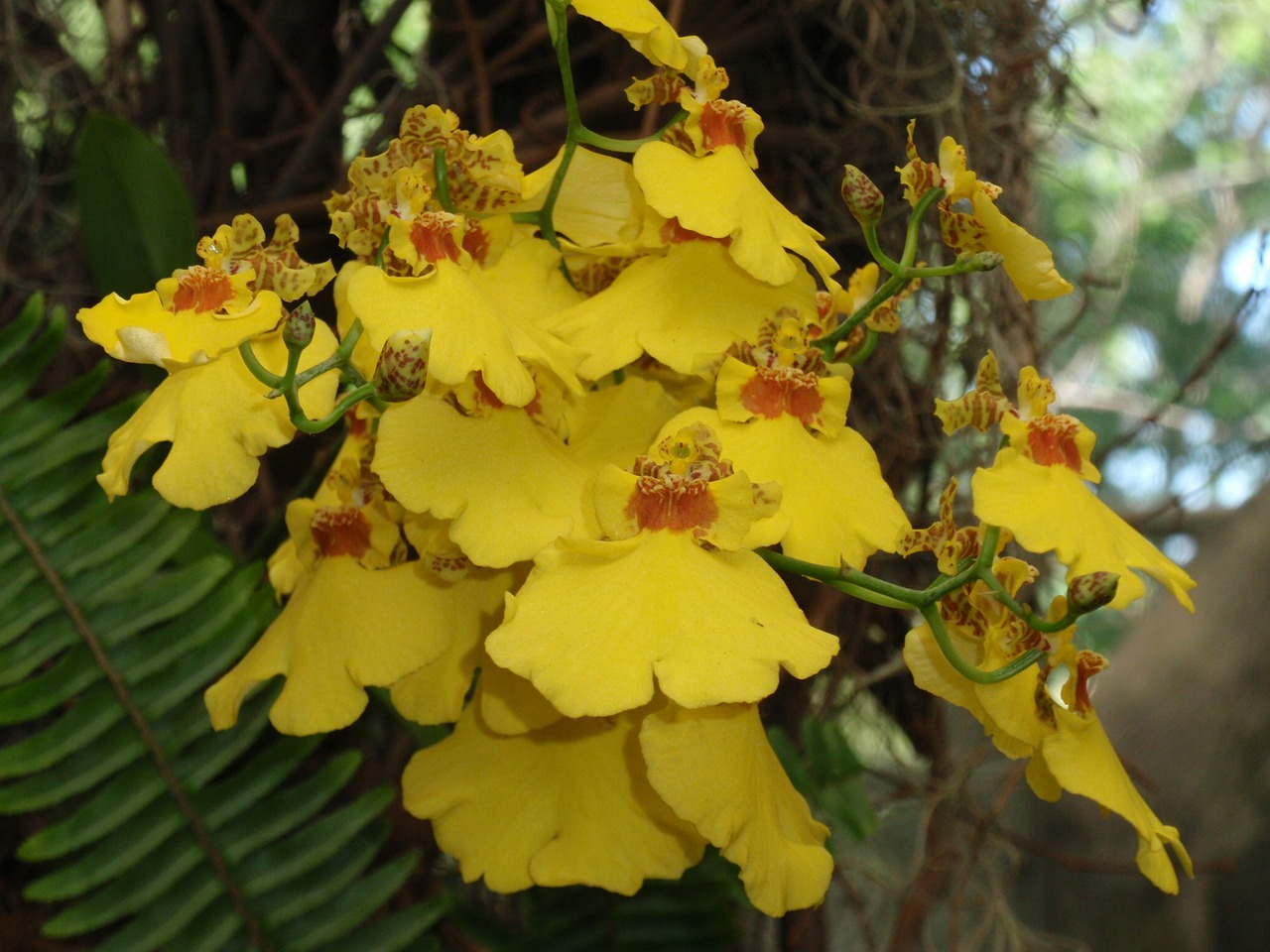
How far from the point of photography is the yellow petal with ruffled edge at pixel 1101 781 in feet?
1.48

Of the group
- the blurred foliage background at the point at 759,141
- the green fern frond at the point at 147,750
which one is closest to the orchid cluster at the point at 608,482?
the green fern frond at the point at 147,750

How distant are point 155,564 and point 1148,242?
11.7 feet

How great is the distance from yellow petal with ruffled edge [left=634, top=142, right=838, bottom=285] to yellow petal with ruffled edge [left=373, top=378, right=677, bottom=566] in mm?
99

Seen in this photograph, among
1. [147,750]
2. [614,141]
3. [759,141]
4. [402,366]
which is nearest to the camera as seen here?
[402,366]

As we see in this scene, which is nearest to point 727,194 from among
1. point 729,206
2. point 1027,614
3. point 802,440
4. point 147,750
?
point 729,206

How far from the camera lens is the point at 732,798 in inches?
17.8

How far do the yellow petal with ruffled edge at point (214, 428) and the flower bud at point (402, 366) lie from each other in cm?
6

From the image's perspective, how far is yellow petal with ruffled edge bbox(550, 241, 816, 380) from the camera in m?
0.50

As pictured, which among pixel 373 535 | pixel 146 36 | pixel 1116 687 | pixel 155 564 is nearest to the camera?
pixel 373 535

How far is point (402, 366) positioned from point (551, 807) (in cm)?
24

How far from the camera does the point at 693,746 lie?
1.49 ft

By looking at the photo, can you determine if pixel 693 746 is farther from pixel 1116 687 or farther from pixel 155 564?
pixel 1116 687

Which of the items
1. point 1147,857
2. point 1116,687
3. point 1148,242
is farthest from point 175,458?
point 1148,242

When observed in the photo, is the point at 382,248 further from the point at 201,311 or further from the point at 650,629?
the point at 650,629
